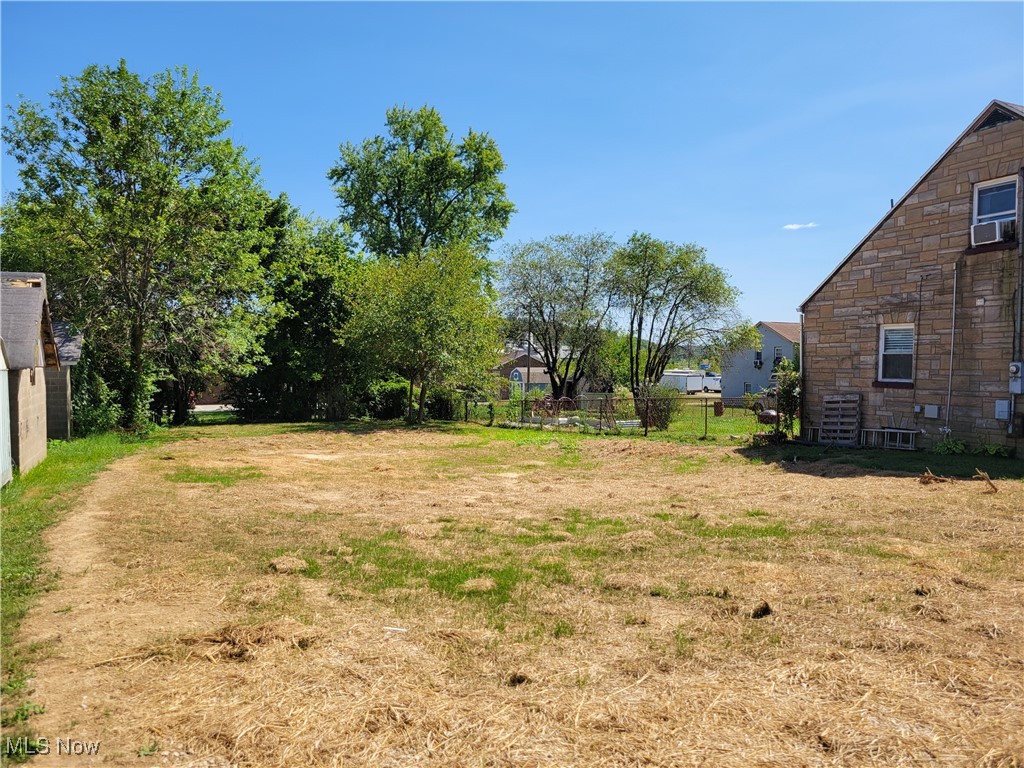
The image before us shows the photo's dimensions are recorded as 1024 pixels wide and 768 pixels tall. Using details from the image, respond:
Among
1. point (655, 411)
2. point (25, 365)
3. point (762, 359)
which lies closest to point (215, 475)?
point (25, 365)

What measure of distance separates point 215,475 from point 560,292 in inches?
1154

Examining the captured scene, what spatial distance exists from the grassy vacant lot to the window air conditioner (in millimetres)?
6995

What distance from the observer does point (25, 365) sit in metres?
11.3

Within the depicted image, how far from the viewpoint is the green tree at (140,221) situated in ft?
62.6

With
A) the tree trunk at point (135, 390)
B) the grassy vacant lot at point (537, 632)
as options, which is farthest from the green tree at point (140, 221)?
the grassy vacant lot at point (537, 632)

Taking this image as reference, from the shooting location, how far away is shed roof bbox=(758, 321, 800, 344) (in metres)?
53.9

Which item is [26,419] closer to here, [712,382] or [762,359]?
[762,359]

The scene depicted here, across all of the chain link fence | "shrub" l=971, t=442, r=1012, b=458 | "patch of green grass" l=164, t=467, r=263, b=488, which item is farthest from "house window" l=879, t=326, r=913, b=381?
"patch of green grass" l=164, t=467, r=263, b=488

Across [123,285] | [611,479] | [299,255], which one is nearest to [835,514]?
[611,479]

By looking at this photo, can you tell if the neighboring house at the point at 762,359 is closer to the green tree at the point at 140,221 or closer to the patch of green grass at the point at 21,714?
the green tree at the point at 140,221

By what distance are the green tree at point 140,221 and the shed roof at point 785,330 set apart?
44.6 meters

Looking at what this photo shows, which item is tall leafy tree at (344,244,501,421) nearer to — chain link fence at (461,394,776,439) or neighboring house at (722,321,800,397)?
chain link fence at (461,394,776,439)

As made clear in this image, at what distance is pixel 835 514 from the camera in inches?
353

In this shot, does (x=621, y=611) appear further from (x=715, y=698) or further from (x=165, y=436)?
(x=165, y=436)
